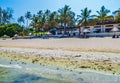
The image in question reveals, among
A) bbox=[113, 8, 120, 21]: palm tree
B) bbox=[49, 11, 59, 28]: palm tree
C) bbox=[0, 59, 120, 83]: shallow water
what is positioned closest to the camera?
bbox=[0, 59, 120, 83]: shallow water

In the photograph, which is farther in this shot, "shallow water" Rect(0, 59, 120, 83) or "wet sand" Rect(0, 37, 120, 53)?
"wet sand" Rect(0, 37, 120, 53)

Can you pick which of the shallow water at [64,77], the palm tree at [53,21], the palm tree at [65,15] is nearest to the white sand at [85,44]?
the shallow water at [64,77]

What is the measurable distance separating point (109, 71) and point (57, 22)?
81761mm

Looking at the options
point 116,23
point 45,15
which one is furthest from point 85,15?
point 45,15

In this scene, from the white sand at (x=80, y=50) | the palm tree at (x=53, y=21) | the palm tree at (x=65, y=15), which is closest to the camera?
the white sand at (x=80, y=50)

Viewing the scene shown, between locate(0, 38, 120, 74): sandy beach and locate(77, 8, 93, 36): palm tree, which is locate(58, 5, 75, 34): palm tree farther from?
locate(0, 38, 120, 74): sandy beach

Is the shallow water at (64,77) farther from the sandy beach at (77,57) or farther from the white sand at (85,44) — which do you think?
the white sand at (85,44)

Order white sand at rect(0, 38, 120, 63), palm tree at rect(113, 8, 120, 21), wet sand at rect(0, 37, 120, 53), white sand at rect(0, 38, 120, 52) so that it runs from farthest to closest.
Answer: palm tree at rect(113, 8, 120, 21), white sand at rect(0, 38, 120, 52), wet sand at rect(0, 37, 120, 53), white sand at rect(0, 38, 120, 63)

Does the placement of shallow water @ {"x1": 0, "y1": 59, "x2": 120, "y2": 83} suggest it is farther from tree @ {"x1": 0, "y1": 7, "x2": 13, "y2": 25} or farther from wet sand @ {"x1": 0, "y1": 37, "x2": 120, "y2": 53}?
tree @ {"x1": 0, "y1": 7, "x2": 13, "y2": 25}

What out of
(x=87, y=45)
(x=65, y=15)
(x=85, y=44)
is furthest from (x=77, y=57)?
(x=65, y=15)

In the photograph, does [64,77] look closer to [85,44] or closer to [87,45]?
[87,45]

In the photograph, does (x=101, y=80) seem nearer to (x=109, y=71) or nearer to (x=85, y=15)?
(x=109, y=71)

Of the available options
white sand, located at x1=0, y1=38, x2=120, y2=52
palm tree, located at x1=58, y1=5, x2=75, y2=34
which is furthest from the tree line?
white sand, located at x1=0, y1=38, x2=120, y2=52

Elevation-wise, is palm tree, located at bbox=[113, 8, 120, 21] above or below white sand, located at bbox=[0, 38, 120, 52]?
above
